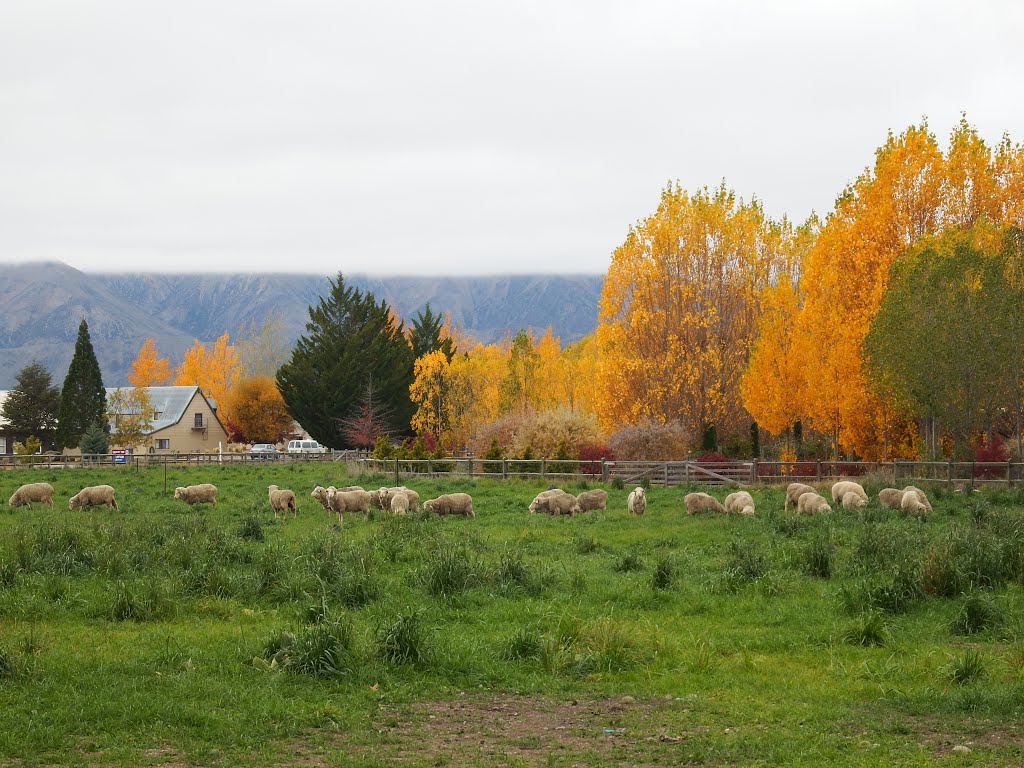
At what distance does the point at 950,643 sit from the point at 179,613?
8884mm

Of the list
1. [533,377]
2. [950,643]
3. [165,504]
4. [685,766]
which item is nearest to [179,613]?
[685,766]

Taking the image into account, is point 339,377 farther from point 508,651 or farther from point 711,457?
point 508,651

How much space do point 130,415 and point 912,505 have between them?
69444mm

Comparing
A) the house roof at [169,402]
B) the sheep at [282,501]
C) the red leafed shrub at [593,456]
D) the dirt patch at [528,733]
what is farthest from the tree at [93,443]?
the dirt patch at [528,733]

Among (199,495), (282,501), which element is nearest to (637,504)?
(282,501)

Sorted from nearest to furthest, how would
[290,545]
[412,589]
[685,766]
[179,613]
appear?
[685,766], [179,613], [412,589], [290,545]

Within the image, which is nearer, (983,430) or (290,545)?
(290,545)

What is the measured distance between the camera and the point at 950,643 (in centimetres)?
1198

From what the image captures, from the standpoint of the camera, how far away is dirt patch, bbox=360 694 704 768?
8141 millimetres

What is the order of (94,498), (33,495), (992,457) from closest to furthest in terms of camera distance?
(94,498) < (33,495) < (992,457)

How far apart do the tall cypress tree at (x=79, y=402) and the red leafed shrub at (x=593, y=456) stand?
44584 mm

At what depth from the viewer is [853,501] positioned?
86.9 feet

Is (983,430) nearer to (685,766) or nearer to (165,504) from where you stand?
(165,504)

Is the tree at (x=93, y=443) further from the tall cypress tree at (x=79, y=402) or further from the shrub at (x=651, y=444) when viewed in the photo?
the shrub at (x=651, y=444)
